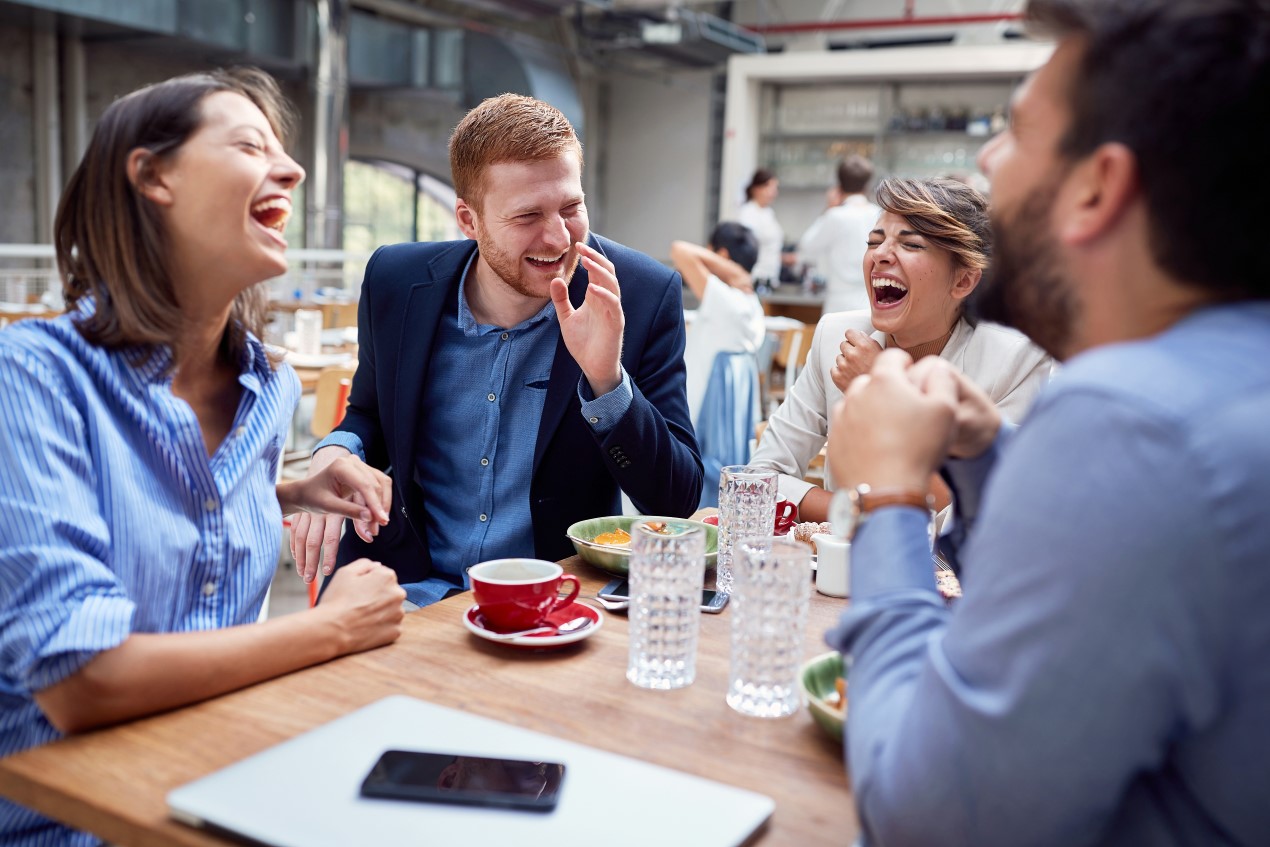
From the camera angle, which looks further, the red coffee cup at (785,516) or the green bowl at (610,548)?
the red coffee cup at (785,516)

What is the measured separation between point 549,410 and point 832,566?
25.0 inches

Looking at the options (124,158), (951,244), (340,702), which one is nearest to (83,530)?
(340,702)

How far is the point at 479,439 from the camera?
1846mm

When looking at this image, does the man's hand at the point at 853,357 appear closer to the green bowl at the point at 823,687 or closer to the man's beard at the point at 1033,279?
the green bowl at the point at 823,687

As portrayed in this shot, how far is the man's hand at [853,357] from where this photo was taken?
1941mm

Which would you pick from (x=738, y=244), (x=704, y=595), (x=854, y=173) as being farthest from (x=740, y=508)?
(x=854, y=173)

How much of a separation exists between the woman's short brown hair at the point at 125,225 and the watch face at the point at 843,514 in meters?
0.74

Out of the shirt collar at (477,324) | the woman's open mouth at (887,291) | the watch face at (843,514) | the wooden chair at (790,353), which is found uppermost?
the woman's open mouth at (887,291)

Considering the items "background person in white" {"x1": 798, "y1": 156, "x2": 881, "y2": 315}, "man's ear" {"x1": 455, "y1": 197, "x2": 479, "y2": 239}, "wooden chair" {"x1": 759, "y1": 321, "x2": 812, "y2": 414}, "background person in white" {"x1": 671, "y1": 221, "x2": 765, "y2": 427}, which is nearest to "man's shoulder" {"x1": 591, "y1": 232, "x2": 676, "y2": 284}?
"man's ear" {"x1": 455, "y1": 197, "x2": 479, "y2": 239}

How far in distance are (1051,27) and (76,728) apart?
964 mm

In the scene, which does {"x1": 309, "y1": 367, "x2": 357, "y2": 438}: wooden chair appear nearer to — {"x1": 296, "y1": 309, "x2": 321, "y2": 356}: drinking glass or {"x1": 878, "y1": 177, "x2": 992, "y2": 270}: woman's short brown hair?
{"x1": 296, "y1": 309, "x2": 321, "y2": 356}: drinking glass

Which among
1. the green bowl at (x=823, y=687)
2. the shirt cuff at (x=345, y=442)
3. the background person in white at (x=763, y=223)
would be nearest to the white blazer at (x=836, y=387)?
the shirt cuff at (x=345, y=442)

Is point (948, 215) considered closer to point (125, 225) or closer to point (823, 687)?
point (823, 687)

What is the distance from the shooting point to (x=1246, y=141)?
62 centimetres
